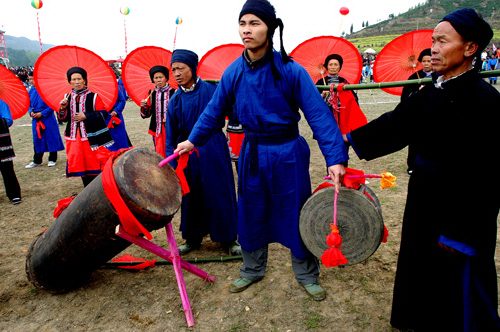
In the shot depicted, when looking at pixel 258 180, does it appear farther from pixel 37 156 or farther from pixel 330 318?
pixel 37 156

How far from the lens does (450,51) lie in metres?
1.74

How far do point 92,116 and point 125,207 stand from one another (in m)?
2.84

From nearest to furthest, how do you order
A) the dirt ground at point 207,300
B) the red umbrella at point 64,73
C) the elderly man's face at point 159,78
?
the dirt ground at point 207,300
the red umbrella at point 64,73
the elderly man's face at point 159,78

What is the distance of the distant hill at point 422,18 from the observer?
74819mm

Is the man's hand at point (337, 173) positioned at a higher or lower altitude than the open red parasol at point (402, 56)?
lower

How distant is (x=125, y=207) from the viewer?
222 centimetres

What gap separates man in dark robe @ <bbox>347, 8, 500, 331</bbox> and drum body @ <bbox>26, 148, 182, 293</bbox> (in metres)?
1.31

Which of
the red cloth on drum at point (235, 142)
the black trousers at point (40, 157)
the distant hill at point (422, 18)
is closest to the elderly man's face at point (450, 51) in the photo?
the red cloth on drum at point (235, 142)

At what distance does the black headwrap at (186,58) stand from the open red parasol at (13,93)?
2962mm

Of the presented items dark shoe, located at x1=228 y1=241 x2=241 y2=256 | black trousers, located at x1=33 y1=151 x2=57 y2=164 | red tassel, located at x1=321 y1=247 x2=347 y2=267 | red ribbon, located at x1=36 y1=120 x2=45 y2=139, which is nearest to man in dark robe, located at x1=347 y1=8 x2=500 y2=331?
red tassel, located at x1=321 y1=247 x2=347 y2=267

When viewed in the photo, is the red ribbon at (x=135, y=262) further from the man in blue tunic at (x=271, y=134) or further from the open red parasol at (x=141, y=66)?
the open red parasol at (x=141, y=66)

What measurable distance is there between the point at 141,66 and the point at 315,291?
13.2ft

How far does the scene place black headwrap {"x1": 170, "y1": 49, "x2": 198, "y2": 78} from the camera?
10.6ft

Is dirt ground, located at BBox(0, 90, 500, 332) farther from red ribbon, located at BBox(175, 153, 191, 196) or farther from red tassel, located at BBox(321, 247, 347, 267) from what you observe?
red ribbon, located at BBox(175, 153, 191, 196)
